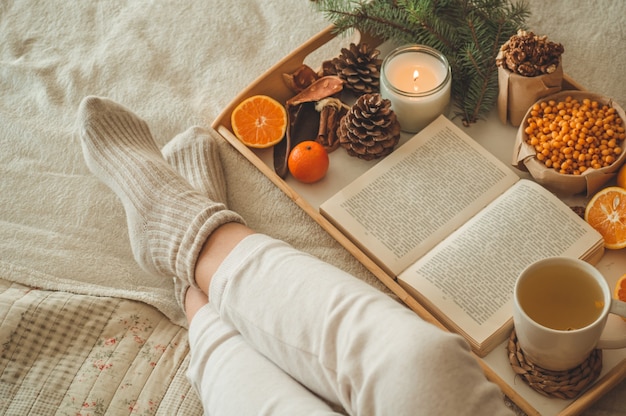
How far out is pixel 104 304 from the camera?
95 centimetres

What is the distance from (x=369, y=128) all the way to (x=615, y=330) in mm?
432

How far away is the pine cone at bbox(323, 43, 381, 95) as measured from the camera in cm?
106

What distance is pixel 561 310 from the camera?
2.57ft

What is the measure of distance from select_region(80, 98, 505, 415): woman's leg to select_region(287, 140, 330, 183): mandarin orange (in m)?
0.14

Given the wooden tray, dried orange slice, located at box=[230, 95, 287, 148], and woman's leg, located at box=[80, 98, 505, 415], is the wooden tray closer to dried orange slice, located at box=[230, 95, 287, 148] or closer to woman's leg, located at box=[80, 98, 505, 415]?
dried orange slice, located at box=[230, 95, 287, 148]

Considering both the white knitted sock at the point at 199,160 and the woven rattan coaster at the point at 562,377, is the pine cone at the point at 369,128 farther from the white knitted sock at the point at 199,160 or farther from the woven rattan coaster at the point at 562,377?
the woven rattan coaster at the point at 562,377

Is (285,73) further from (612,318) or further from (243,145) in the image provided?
(612,318)

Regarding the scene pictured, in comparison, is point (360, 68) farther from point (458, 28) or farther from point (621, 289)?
point (621, 289)

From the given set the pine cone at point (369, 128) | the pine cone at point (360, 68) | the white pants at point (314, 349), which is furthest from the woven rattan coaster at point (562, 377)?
the pine cone at point (360, 68)

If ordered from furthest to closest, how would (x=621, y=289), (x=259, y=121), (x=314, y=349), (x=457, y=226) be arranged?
(x=259, y=121)
(x=457, y=226)
(x=621, y=289)
(x=314, y=349)

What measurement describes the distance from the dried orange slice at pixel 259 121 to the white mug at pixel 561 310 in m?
0.47

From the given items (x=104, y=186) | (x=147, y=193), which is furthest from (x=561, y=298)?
(x=104, y=186)

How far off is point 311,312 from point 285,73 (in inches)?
19.5

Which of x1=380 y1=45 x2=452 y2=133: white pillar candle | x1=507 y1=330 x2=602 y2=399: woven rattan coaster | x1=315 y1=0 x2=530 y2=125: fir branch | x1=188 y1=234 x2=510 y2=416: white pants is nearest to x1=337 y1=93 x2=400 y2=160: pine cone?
x1=380 y1=45 x2=452 y2=133: white pillar candle
